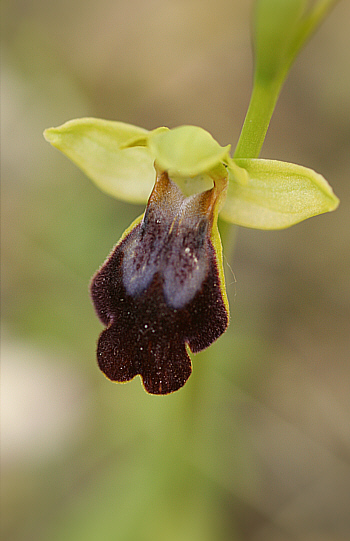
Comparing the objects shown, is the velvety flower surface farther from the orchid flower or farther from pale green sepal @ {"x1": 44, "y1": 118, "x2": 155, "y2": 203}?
pale green sepal @ {"x1": 44, "y1": 118, "x2": 155, "y2": 203}

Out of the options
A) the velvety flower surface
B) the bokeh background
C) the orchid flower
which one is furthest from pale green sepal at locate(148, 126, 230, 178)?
the bokeh background

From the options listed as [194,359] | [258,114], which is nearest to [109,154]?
[258,114]

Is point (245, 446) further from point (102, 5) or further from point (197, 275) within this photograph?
point (102, 5)

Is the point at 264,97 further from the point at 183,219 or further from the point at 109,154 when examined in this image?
the point at 109,154

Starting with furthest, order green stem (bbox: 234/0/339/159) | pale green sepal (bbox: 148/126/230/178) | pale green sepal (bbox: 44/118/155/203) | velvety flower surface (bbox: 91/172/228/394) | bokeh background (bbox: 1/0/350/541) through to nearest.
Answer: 1. bokeh background (bbox: 1/0/350/541)
2. pale green sepal (bbox: 44/118/155/203)
3. velvety flower surface (bbox: 91/172/228/394)
4. pale green sepal (bbox: 148/126/230/178)
5. green stem (bbox: 234/0/339/159)

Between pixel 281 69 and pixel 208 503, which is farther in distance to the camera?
pixel 208 503

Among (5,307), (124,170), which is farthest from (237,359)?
(124,170)

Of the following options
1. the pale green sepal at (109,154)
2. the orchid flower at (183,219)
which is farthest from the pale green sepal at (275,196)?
the pale green sepal at (109,154)
